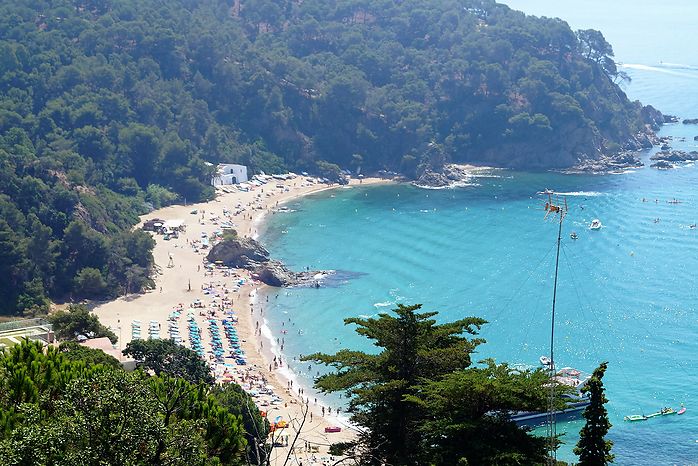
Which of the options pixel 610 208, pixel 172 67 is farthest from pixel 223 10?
pixel 610 208

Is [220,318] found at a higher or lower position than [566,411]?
lower

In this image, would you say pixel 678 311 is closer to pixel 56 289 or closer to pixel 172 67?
pixel 56 289

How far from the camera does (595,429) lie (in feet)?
53.6

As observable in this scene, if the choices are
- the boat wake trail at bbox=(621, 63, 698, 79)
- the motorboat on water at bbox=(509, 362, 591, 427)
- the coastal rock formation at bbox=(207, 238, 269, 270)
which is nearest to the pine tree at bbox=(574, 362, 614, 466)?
the motorboat on water at bbox=(509, 362, 591, 427)

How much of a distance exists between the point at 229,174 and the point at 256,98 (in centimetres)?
1366

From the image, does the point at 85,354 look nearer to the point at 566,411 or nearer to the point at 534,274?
the point at 566,411

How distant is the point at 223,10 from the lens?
331ft

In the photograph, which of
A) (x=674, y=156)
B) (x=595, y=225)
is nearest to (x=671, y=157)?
(x=674, y=156)

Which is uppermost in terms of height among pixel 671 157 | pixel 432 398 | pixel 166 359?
pixel 671 157

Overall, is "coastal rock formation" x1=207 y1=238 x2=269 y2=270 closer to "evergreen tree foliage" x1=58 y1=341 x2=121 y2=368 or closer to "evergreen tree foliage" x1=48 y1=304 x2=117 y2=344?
"evergreen tree foliage" x1=48 y1=304 x2=117 y2=344

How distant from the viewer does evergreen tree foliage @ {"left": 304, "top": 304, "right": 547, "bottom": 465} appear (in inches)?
691

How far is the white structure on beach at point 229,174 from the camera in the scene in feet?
249

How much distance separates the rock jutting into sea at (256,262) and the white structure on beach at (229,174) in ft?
61.5

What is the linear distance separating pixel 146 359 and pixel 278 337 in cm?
1165
